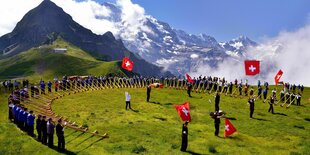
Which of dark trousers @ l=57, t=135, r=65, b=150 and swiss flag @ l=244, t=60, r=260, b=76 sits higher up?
swiss flag @ l=244, t=60, r=260, b=76

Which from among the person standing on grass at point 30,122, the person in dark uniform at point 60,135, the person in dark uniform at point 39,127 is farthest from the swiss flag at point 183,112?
the person standing on grass at point 30,122

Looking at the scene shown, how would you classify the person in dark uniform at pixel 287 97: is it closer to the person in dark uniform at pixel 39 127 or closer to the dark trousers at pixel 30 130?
the person in dark uniform at pixel 39 127

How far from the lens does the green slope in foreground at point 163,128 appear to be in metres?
36.6

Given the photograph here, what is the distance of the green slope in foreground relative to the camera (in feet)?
120

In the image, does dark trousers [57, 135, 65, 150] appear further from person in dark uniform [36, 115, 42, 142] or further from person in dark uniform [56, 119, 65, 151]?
person in dark uniform [36, 115, 42, 142]

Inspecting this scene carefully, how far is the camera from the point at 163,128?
4438 cm

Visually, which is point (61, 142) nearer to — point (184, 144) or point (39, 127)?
point (39, 127)

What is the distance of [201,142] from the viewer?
39.2 meters

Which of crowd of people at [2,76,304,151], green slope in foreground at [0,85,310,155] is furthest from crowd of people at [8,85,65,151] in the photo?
crowd of people at [2,76,304,151]

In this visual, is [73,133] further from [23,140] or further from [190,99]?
[190,99]

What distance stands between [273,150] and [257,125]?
10239 millimetres

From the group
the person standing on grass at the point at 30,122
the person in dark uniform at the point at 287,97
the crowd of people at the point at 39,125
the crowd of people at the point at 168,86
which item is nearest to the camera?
the crowd of people at the point at 39,125

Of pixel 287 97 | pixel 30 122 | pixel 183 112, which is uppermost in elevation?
pixel 287 97

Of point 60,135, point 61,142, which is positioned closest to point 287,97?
point 61,142
